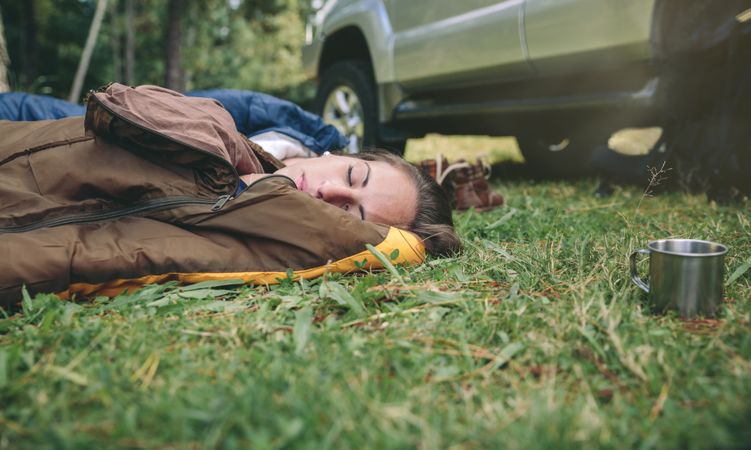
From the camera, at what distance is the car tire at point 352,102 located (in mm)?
5027

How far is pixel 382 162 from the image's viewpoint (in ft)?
8.34

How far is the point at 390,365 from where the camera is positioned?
1.38 m

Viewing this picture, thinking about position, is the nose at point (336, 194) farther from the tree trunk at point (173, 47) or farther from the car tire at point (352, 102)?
the tree trunk at point (173, 47)

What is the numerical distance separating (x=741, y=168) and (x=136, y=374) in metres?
3.21

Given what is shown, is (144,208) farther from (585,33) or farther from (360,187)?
(585,33)

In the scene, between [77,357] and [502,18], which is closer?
[77,357]

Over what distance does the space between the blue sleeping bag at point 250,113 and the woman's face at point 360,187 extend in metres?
0.93

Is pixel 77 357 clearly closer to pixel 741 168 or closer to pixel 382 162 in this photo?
pixel 382 162

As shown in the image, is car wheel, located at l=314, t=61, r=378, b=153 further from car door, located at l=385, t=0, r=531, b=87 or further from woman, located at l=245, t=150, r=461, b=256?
woman, located at l=245, t=150, r=461, b=256

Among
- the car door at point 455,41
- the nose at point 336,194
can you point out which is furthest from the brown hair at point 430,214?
the car door at point 455,41

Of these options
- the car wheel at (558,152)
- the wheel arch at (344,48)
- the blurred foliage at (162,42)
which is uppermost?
the blurred foliage at (162,42)

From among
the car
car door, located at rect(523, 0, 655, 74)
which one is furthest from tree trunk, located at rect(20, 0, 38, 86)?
car door, located at rect(523, 0, 655, 74)

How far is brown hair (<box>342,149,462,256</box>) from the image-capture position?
239 centimetres

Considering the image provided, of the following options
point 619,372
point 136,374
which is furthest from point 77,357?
point 619,372
